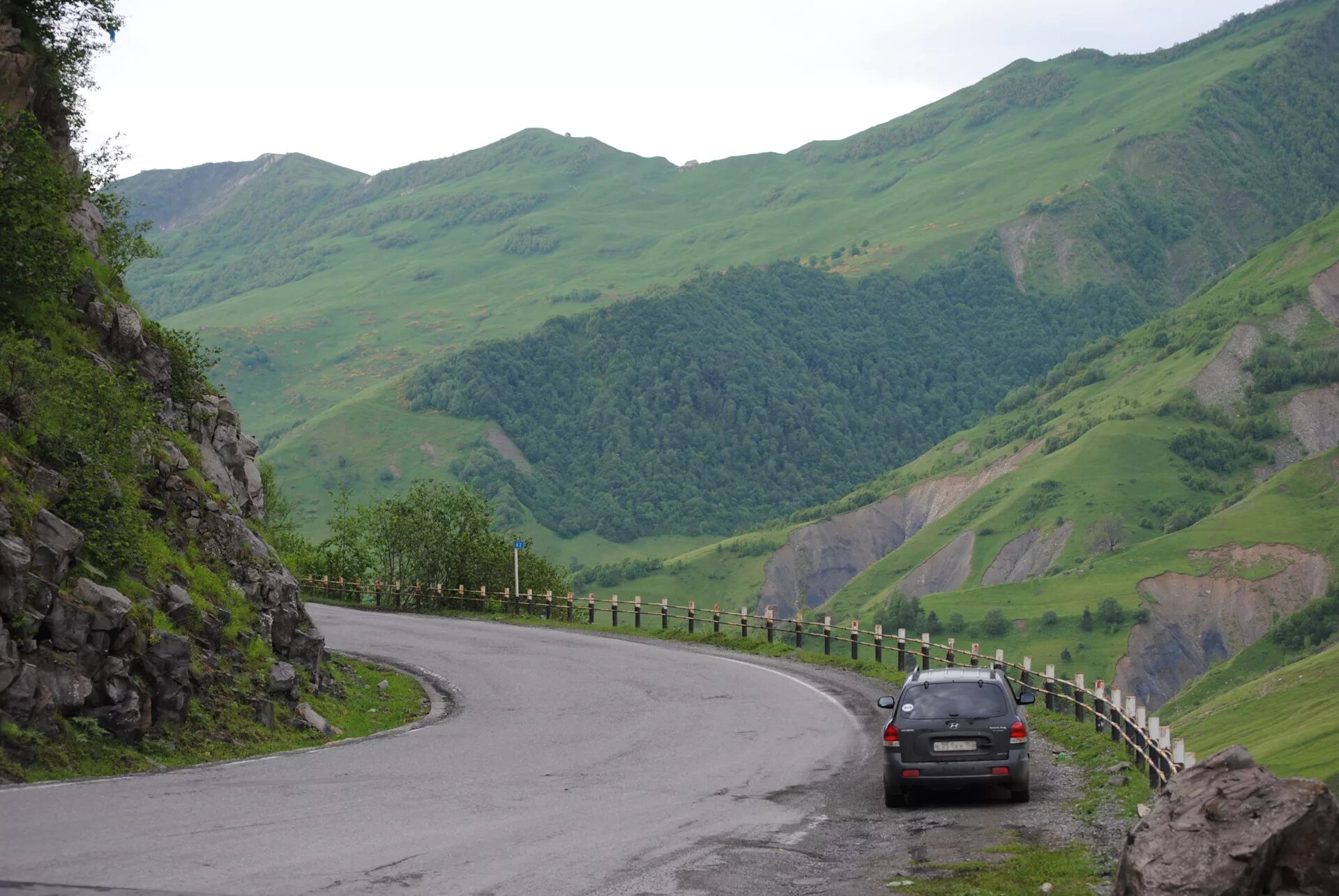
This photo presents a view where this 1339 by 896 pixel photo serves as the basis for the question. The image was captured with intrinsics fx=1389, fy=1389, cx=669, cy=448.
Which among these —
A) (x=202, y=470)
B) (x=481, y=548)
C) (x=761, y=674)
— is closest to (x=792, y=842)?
(x=202, y=470)

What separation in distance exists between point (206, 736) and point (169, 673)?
1.10 meters

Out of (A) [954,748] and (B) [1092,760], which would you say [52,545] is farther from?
(B) [1092,760]

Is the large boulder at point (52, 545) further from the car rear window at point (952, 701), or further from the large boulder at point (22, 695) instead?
the car rear window at point (952, 701)

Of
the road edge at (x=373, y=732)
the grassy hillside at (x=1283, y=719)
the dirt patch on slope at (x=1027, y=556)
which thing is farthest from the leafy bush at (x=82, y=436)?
the dirt patch on slope at (x=1027, y=556)

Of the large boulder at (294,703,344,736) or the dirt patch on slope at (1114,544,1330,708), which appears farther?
the dirt patch on slope at (1114,544,1330,708)

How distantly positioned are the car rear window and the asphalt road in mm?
1176

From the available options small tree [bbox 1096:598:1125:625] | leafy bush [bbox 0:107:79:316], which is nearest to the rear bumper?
leafy bush [bbox 0:107:79:316]

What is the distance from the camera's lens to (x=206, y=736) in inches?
776

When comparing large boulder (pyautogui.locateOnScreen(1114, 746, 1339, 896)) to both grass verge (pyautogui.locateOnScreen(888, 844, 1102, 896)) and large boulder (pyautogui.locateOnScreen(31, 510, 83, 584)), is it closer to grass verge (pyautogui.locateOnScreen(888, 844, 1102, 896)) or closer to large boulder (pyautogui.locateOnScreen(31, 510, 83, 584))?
grass verge (pyautogui.locateOnScreen(888, 844, 1102, 896))

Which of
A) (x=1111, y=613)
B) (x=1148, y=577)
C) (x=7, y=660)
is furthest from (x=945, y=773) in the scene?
(x=1148, y=577)

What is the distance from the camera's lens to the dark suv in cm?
1692

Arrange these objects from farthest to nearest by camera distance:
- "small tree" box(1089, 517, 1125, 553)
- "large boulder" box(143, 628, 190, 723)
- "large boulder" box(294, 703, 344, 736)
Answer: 1. "small tree" box(1089, 517, 1125, 553)
2. "large boulder" box(294, 703, 344, 736)
3. "large boulder" box(143, 628, 190, 723)

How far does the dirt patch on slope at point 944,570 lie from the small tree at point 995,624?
2347 centimetres

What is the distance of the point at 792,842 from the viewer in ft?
47.9
